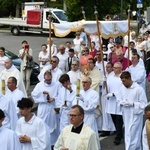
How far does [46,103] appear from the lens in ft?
33.8

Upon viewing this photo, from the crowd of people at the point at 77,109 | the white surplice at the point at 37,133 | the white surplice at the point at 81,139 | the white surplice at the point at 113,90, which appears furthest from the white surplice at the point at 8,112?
the white surplice at the point at 113,90

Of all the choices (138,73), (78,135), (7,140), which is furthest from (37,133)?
(138,73)

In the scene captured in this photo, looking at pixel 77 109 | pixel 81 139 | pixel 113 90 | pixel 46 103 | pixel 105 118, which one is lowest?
pixel 105 118

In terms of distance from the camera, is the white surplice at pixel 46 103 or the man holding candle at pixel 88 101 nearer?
the man holding candle at pixel 88 101

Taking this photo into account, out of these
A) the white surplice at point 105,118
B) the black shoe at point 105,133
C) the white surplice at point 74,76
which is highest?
the white surplice at point 74,76

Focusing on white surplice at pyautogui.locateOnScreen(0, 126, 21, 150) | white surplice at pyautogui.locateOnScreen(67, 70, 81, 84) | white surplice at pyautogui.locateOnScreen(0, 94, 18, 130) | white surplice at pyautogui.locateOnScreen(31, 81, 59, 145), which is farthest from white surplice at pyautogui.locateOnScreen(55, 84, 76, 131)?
white surplice at pyautogui.locateOnScreen(0, 126, 21, 150)

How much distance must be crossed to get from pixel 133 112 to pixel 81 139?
3.23 meters

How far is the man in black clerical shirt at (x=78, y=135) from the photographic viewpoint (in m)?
6.21

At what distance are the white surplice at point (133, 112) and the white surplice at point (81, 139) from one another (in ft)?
9.84

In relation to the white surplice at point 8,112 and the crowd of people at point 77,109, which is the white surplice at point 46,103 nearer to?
the crowd of people at point 77,109

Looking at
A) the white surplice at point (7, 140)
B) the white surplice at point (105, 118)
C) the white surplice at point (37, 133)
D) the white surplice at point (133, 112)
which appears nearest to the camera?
the white surplice at point (7, 140)

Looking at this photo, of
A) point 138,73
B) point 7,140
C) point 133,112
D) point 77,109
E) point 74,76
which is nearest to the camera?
point 77,109

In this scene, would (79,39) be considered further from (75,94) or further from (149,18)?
(75,94)

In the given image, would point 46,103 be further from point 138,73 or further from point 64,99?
point 138,73
